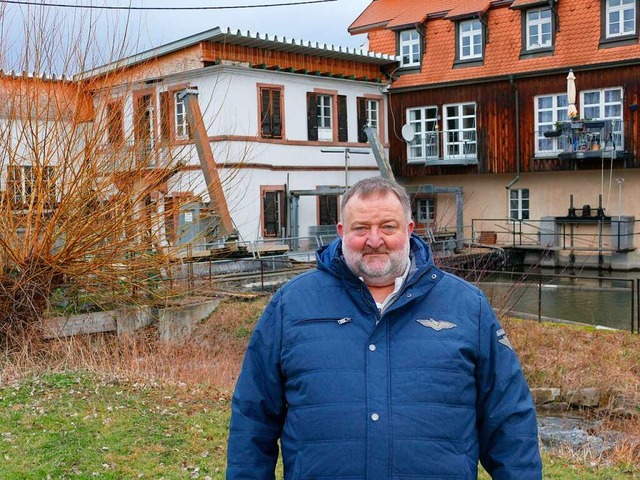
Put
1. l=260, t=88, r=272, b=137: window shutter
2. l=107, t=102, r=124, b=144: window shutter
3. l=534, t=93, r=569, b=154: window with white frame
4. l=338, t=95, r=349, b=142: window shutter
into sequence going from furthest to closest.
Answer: l=338, t=95, r=349, b=142: window shutter < l=534, t=93, r=569, b=154: window with white frame < l=260, t=88, r=272, b=137: window shutter < l=107, t=102, r=124, b=144: window shutter

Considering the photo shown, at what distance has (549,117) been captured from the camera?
31375mm

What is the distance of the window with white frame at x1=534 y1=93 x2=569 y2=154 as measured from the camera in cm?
3105

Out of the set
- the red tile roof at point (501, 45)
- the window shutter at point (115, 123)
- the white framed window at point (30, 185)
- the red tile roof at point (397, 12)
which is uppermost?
the red tile roof at point (397, 12)

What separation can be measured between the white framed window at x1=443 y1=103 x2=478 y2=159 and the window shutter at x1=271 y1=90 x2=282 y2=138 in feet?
25.0

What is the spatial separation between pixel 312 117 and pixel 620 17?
11850mm

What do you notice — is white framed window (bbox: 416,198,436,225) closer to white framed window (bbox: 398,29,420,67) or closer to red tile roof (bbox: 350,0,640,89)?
red tile roof (bbox: 350,0,640,89)

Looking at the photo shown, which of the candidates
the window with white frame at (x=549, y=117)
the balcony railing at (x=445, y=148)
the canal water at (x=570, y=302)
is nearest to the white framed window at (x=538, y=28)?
the window with white frame at (x=549, y=117)

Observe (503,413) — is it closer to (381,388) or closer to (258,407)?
(381,388)

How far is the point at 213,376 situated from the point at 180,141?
445 cm

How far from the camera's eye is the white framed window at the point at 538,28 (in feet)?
103

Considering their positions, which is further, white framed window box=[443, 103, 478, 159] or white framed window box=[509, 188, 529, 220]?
white framed window box=[443, 103, 478, 159]

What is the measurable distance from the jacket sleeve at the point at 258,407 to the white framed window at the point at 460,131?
3045 cm

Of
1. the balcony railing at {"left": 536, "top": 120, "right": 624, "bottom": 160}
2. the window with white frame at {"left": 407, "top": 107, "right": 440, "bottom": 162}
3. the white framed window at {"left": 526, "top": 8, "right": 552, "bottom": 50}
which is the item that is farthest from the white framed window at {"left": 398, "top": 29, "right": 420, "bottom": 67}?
the balcony railing at {"left": 536, "top": 120, "right": 624, "bottom": 160}

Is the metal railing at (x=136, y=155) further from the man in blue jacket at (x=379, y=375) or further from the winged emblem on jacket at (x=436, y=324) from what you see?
the winged emblem on jacket at (x=436, y=324)
